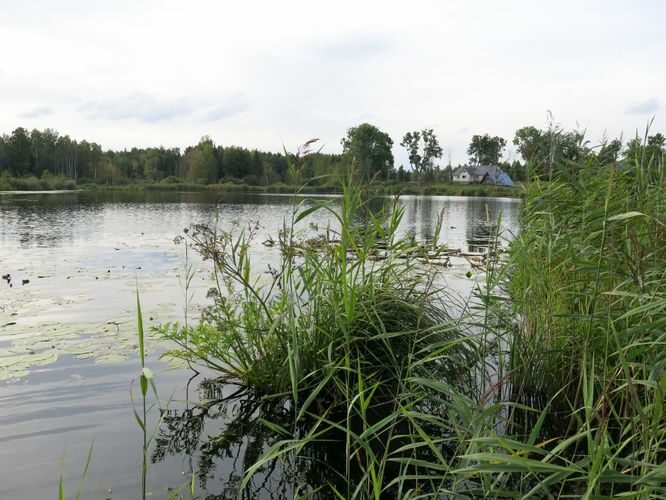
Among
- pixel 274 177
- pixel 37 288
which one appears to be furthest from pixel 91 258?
pixel 274 177

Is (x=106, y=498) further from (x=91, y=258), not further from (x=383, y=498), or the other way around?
(x=91, y=258)

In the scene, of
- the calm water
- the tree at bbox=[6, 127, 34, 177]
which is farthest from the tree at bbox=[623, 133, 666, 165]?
the tree at bbox=[6, 127, 34, 177]

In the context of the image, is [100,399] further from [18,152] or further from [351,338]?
[18,152]

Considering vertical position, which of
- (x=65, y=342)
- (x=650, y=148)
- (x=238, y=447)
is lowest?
(x=238, y=447)

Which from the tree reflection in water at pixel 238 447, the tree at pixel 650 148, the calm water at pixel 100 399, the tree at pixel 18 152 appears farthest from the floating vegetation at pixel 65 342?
the tree at pixel 18 152

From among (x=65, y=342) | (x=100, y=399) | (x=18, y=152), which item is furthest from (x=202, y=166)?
(x=100, y=399)

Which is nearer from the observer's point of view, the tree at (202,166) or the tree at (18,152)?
the tree at (18,152)

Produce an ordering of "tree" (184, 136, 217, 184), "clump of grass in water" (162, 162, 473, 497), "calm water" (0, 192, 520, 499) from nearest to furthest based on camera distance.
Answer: "calm water" (0, 192, 520, 499)
"clump of grass in water" (162, 162, 473, 497)
"tree" (184, 136, 217, 184)

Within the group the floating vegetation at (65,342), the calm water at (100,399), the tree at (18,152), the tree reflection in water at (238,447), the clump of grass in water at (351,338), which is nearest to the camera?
the tree reflection in water at (238,447)

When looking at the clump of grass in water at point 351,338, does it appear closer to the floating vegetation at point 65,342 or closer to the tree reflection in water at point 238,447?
the tree reflection in water at point 238,447

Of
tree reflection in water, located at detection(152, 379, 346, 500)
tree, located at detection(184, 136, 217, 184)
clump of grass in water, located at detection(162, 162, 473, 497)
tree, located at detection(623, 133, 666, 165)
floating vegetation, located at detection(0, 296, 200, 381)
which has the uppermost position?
tree, located at detection(184, 136, 217, 184)

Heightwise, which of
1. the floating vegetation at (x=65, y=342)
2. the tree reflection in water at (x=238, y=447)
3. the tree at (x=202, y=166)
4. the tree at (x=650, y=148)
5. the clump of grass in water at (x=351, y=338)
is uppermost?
the tree at (x=202, y=166)

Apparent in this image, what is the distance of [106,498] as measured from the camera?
361 centimetres

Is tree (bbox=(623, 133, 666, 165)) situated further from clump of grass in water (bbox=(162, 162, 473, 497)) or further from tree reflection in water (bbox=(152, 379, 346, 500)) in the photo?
tree reflection in water (bbox=(152, 379, 346, 500))
